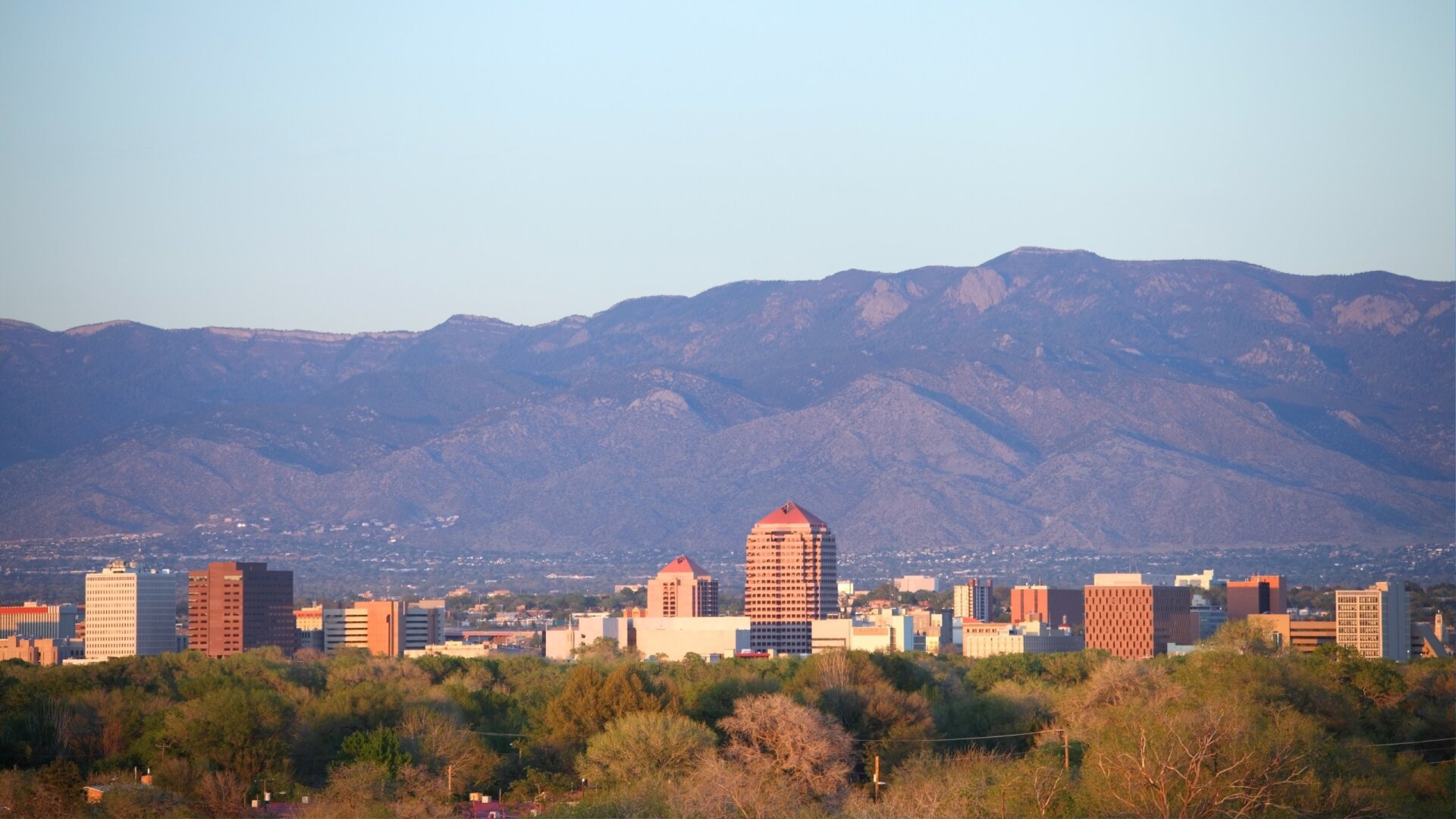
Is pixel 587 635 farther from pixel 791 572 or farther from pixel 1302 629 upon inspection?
pixel 1302 629

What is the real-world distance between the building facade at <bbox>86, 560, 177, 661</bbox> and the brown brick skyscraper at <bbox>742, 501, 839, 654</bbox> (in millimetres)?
43230

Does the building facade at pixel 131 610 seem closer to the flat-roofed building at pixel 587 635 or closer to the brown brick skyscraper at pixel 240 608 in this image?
the brown brick skyscraper at pixel 240 608

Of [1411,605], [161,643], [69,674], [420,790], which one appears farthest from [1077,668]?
[161,643]

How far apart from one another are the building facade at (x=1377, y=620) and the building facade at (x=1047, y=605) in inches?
1396

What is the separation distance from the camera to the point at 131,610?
165 metres

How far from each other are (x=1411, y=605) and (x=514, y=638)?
208 ft

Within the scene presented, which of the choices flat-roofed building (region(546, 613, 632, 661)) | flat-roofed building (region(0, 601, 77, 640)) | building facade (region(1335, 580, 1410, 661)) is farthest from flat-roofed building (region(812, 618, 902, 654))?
flat-roofed building (region(0, 601, 77, 640))

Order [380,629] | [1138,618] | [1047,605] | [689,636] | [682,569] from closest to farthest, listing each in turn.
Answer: [689,636] → [1138,618] → [380,629] → [1047,605] → [682,569]

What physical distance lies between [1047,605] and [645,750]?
13337 centimetres

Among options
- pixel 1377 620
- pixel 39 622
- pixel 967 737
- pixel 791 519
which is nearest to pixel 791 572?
pixel 791 519

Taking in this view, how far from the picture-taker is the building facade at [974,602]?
192 m

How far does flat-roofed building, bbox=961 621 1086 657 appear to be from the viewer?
13875 cm

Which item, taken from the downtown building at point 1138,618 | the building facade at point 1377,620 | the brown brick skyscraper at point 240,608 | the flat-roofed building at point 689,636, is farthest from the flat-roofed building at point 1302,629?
the brown brick skyscraper at point 240,608

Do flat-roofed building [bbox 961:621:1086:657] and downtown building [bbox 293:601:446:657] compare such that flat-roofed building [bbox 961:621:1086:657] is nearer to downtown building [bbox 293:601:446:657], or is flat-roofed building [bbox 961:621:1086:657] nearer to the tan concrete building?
the tan concrete building
